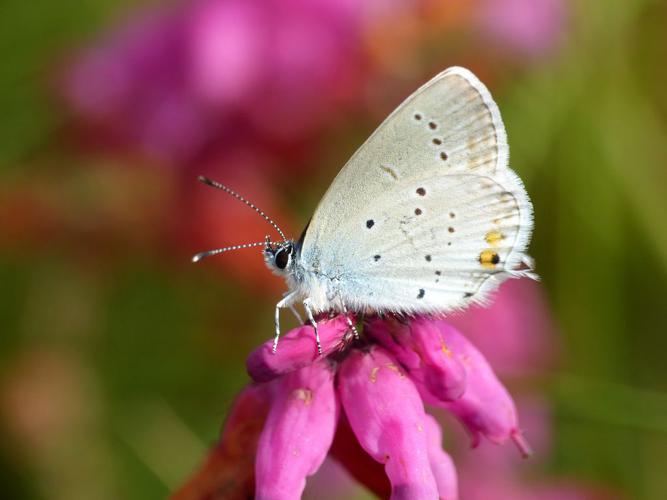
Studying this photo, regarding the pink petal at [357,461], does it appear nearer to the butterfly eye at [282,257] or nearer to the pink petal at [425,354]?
the pink petal at [425,354]

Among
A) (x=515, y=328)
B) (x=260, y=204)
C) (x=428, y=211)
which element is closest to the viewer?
(x=428, y=211)

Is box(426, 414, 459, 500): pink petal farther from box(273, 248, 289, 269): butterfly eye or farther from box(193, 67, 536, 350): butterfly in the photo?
box(273, 248, 289, 269): butterfly eye

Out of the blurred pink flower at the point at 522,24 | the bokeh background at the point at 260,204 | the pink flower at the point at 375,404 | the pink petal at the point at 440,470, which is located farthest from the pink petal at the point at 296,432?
the blurred pink flower at the point at 522,24

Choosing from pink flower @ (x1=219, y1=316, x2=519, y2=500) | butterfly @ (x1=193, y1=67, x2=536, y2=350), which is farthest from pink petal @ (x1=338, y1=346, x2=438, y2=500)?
butterfly @ (x1=193, y1=67, x2=536, y2=350)

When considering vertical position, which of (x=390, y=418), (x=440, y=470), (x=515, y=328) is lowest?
(x=515, y=328)

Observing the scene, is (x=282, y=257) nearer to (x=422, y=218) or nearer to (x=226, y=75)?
(x=422, y=218)

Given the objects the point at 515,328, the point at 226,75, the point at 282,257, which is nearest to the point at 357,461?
the point at 282,257
